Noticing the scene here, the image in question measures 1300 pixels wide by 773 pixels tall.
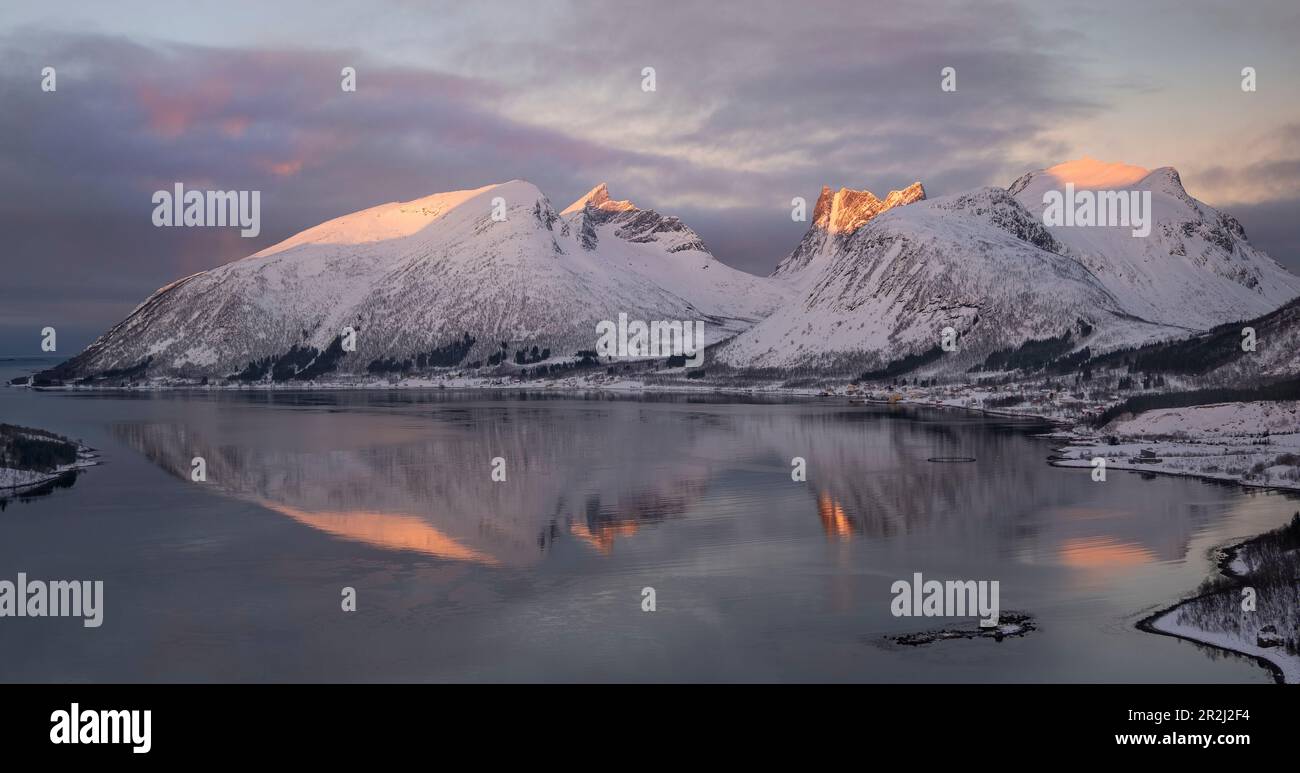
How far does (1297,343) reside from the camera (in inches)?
5359

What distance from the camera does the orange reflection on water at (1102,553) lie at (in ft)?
154

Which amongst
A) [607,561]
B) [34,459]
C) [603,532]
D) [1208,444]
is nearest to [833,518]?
[603,532]

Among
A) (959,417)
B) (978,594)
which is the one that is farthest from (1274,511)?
(959,417)

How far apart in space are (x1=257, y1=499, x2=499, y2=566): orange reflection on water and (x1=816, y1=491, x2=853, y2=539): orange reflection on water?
56.0 ft

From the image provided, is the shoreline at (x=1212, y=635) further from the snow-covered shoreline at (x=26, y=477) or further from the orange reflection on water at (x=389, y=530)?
the snow-covered shoreline at (x=26, y=477)

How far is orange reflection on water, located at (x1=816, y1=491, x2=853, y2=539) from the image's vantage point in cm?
5622

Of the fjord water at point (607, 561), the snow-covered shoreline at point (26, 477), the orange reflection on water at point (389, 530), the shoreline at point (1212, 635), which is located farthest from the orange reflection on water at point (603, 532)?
Result: the snow-covered shoreline at point (26, 477)

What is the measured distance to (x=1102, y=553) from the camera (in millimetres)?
49312

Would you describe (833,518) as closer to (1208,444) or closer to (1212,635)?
(1212,635)

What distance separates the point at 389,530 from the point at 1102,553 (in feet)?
111

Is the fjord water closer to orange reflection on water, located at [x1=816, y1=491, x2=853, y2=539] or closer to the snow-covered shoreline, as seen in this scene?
orange reflection on water, located at [x1=816, y1=491, x2=853, y2=539]

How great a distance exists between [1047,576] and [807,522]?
1627cm

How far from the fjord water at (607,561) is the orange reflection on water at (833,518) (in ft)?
1.07
